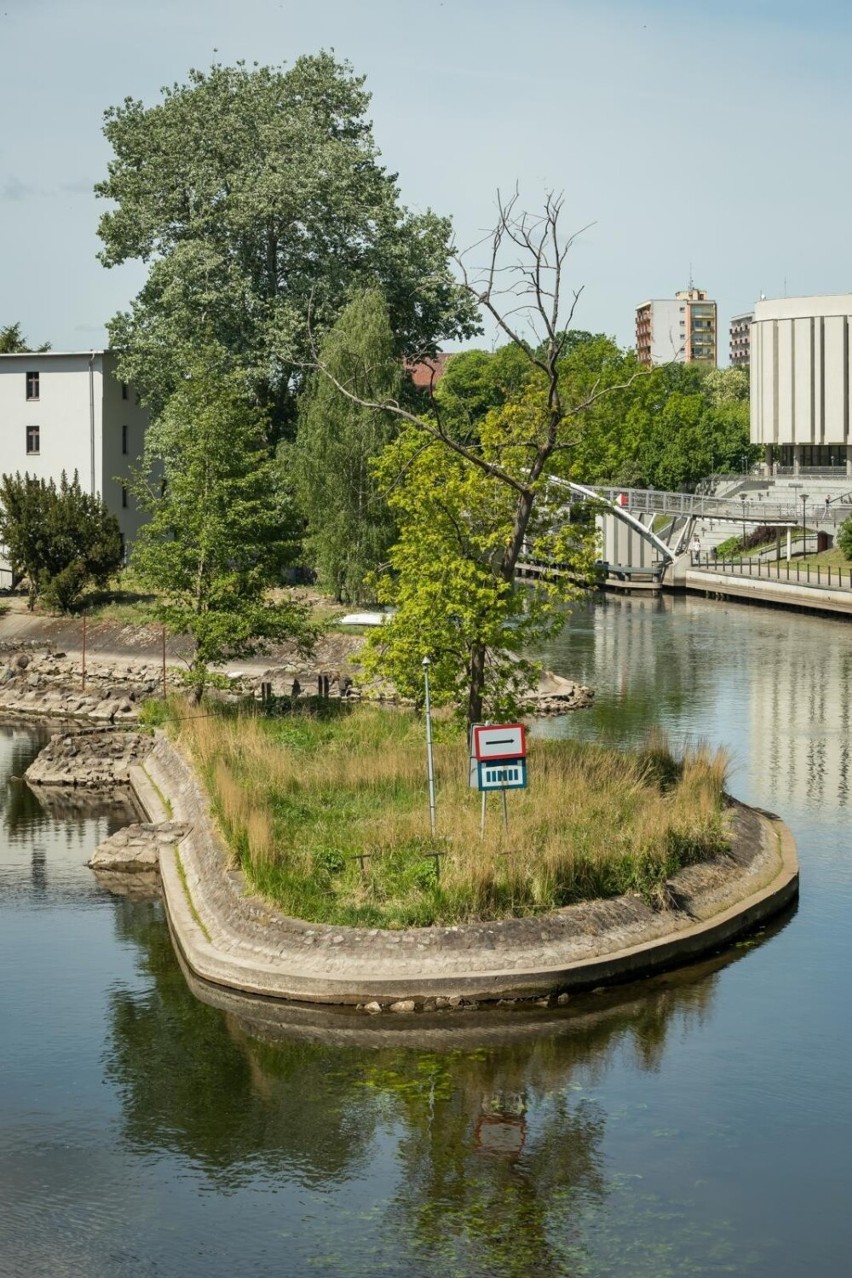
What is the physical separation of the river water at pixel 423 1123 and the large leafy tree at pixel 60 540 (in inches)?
1695

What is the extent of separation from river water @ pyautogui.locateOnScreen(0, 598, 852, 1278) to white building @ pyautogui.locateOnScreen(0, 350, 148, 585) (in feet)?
194

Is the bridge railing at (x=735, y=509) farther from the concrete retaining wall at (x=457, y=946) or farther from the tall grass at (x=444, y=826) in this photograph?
the concrete retaining wall at (x=457, y=946)

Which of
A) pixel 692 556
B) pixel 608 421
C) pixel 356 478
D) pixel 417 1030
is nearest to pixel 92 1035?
pixel 417 1030

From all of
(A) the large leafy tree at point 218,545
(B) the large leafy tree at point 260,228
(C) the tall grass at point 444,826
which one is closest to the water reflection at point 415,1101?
(C) the tall grass at point 444,826

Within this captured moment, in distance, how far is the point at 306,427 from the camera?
7750 centimetres

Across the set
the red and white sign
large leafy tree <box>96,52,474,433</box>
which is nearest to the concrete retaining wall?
the red and white sign

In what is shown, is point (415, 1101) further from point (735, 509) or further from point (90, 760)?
point (735, 509)

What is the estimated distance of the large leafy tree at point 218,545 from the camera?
48125 millimetres

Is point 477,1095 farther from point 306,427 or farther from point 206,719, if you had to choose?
point 306,427

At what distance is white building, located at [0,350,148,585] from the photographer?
89125 millimetres

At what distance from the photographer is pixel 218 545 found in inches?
1900

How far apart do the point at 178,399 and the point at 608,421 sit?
9784cm

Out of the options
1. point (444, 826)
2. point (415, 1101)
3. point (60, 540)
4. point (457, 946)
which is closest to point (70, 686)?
point (60, 540)

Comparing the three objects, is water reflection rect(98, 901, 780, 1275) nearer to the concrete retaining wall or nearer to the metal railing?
the concrete retaining wall
